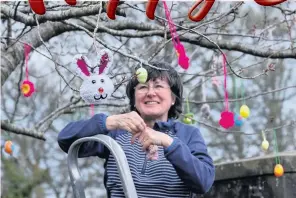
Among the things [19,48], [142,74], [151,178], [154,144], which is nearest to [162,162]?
[151,178]

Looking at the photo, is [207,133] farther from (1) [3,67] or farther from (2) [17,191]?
(1) [3,67]

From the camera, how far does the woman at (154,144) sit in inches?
66.4

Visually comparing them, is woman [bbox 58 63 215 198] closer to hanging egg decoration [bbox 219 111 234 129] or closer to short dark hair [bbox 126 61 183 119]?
short dark hair [bbox 126 61 183 119]

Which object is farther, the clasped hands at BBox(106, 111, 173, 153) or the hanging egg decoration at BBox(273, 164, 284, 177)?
the hanging egg decoration at BBox(273, 164, 284, 177)

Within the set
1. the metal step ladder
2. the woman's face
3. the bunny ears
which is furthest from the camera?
the bunny ears

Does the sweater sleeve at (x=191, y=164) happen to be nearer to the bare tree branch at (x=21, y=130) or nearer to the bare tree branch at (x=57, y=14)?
the bare tree branch at (x=57, y=14)

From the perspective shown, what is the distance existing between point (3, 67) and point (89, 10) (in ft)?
3.79

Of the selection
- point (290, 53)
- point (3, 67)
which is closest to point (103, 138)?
point (290, 53)

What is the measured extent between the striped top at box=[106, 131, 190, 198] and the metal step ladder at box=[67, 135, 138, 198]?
7.5 inches

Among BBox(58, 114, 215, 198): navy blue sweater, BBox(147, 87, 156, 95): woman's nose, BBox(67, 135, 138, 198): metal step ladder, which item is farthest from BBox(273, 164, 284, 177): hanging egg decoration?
BBox(67, 135, 138, 198): metal step ladder

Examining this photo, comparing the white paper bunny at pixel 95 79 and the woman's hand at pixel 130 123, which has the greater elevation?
the white paper bunny at pixel 95 79

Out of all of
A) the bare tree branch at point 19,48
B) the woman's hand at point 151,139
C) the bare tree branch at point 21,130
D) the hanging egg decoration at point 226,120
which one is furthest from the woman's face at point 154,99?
the bare tree branch at point 21,130

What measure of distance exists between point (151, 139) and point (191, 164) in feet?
0.48

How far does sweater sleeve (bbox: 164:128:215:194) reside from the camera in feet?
5.54
